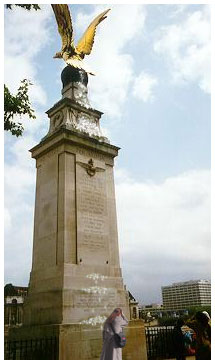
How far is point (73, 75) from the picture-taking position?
14.7 m

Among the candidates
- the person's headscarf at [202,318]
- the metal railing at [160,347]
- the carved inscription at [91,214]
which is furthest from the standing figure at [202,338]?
the metal railing at [160,347]

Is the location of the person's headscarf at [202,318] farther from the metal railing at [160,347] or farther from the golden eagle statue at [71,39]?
the golden eagle statue at [71,39]

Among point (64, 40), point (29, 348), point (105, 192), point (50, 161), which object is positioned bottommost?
Result: point (29, 348)

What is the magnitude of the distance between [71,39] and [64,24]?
0.64m

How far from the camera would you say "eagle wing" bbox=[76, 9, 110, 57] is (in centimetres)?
1474

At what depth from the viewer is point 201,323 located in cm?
598

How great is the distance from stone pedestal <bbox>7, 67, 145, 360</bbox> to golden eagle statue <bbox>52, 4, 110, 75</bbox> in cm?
169

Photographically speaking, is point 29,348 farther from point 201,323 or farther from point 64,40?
point 64,40

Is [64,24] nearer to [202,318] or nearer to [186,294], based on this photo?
[202,318]

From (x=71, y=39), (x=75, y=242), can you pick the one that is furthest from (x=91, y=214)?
(x=71, y=39)

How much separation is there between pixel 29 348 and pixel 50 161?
6.27m

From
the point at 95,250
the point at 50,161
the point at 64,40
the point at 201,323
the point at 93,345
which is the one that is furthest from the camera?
the point at 64,40

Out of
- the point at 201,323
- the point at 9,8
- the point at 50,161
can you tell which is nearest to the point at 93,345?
the point at 201,323

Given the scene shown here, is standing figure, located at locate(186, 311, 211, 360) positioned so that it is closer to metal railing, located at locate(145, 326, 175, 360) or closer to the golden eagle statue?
metal railing, located at locate(145, 326, 175, 360)
